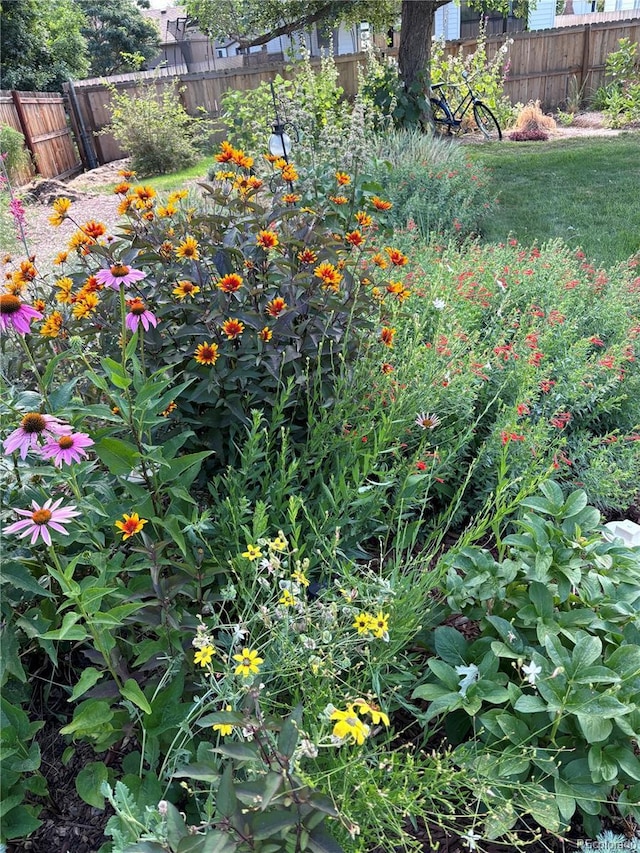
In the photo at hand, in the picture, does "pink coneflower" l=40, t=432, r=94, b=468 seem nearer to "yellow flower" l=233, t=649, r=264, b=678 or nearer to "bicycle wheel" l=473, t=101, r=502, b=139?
"yellow flower" l=233, t=649, r=264, b=678

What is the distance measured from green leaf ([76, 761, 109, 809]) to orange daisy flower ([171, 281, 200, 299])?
126 centimetres

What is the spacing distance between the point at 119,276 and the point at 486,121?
40.9 ft

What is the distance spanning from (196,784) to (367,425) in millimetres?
1068

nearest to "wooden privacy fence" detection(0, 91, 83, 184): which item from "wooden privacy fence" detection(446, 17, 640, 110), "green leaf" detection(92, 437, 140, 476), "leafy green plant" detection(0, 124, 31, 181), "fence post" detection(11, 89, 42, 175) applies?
"fence post" detection(11, 89, 42, 175)

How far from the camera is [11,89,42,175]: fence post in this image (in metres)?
11.1

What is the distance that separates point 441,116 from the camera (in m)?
11.6

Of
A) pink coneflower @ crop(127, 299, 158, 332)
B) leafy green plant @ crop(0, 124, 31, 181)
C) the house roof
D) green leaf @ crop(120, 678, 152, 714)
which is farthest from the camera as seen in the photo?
the house roof

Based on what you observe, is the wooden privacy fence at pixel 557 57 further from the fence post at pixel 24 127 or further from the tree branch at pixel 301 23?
the fence post at pixel 24 127

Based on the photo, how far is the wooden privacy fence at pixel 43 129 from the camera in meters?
11.0

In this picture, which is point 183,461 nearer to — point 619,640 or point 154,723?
point 154,723

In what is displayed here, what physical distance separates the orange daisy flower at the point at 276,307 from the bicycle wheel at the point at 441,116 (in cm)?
1063

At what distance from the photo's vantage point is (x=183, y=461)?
139 centimetres

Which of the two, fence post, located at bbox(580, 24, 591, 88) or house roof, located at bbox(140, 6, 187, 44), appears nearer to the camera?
fence post, located at bbox(580, 24, 591, 88)

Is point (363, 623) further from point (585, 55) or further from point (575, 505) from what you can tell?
point (585, 55)
